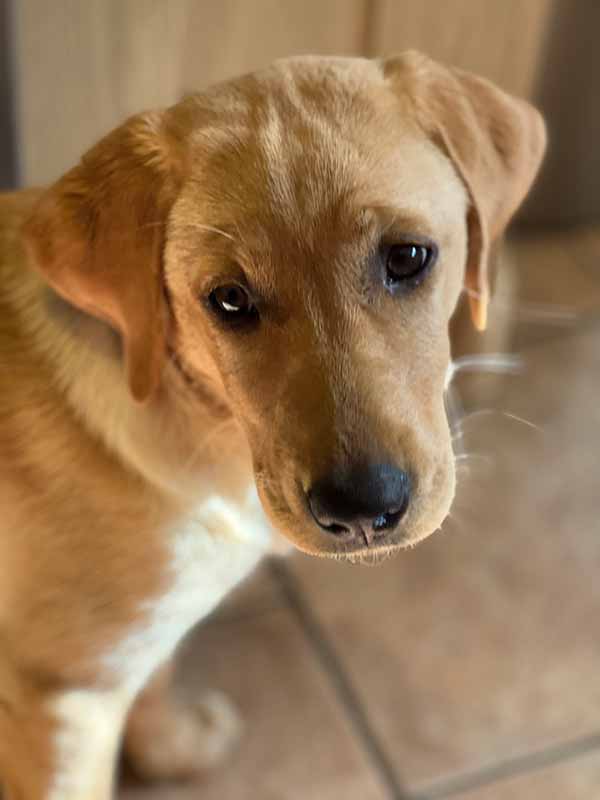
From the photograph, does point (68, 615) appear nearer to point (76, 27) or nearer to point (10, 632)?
point (10, 632)

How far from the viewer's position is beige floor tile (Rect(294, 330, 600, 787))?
168cm

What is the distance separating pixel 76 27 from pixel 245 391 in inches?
33.2

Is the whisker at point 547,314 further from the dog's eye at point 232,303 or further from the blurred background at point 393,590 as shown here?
the dog's eye at point 232,303

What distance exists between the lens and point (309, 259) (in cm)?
106

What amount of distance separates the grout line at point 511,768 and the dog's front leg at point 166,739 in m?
0.32

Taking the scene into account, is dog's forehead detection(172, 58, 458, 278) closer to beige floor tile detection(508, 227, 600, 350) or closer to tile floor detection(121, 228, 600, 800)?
tile floor detection(121, 228, 600, 800)

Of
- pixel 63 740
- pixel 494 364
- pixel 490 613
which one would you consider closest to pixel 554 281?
pixel 494 364

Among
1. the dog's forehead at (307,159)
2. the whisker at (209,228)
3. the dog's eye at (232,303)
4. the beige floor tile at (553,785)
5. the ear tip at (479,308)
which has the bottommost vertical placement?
the beige floor tile at (553,785)

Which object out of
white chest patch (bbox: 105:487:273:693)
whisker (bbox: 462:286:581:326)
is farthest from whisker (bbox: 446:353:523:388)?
white chest patch (bbox: 105:487:273:693)

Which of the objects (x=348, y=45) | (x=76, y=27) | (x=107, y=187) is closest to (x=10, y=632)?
(x=107, y=187)

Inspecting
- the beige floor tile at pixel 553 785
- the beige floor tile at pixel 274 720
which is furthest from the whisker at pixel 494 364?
the beige floor tile at pixel 553 785

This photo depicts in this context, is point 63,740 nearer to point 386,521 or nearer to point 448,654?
point 386,521

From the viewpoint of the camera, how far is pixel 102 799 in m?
1.39

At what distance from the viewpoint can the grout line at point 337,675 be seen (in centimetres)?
163
